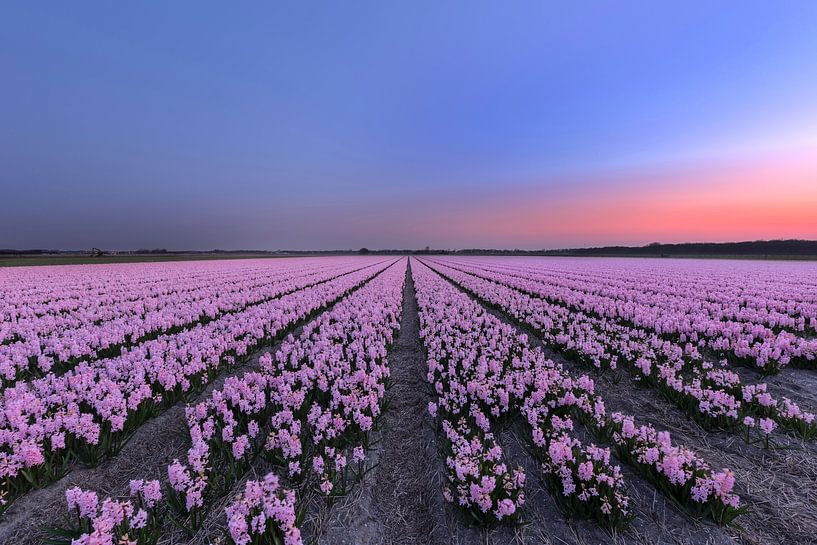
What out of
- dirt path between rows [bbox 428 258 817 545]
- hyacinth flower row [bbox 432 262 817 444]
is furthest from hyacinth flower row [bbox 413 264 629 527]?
hyacinth flower row [bbox 432 262 817 444]

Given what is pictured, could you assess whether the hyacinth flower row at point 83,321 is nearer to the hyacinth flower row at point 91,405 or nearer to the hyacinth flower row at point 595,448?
the hyacinth flower row at point 91,405

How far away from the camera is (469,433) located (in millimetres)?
4551

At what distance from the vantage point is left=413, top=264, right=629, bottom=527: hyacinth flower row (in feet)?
10.8

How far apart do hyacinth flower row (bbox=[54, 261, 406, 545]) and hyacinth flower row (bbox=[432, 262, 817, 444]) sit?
15.9ft

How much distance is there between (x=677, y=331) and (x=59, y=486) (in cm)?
1287

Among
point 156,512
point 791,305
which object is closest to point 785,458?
point 156,512

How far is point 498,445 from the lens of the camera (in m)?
4.52

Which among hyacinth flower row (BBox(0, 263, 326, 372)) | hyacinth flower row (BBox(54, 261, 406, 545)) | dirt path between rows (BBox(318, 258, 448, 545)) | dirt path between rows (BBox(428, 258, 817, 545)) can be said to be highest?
hyacinth flower row (BBox(0, 263, 326, 372))

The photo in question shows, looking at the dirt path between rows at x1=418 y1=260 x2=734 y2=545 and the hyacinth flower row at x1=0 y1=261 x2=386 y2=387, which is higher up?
the hyacinth flower row at x1=0 y1=261 x2=386 y2=387

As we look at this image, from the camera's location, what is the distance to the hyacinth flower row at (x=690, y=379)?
15.2ft

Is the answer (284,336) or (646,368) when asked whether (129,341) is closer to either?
(284,336)

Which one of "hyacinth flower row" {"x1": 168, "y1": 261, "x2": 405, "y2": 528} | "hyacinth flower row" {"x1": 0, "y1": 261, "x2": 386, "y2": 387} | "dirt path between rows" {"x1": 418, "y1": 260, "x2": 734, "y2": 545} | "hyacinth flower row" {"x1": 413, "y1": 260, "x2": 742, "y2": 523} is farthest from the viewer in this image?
"hyacinth flower row" {"x1": 0, "y1": 261, "x2": 386, "y2": 387}

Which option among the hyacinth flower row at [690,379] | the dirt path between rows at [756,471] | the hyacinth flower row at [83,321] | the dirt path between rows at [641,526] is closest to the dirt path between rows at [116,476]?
the dirt path between rows at [641,526]

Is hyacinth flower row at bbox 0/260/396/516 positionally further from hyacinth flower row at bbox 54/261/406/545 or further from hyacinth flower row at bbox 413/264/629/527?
hyacinth flower row at bbox 413/264/629/527
